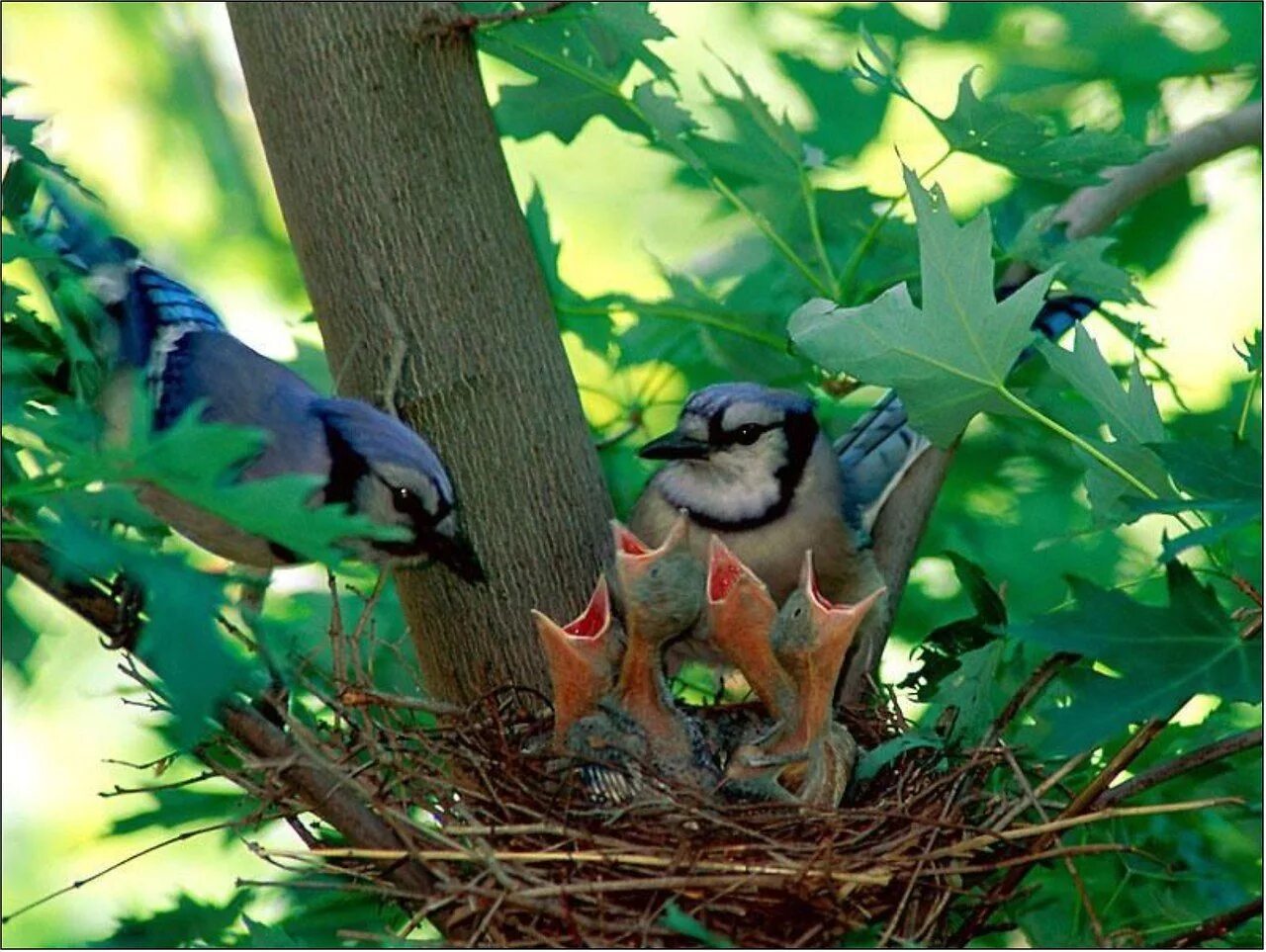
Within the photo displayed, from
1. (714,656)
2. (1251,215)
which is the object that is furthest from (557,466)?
(1251,215)

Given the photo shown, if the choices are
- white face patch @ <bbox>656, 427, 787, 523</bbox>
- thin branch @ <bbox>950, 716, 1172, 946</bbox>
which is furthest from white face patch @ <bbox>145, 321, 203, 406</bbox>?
thin branch @ <bbox>950, 716, 1172, 946</bbox>

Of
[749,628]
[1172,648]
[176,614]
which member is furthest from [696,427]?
[176,614]

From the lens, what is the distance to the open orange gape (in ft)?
7.86

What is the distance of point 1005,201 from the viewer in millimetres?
3088

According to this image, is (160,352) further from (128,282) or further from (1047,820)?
(1047,820)

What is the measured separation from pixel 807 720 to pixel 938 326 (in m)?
0.61

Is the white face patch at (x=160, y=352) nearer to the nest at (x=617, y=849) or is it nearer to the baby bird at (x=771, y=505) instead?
the nest at (x=617, y=849)

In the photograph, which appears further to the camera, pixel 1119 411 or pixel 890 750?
pixel 890 750

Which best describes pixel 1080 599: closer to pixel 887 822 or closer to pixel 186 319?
pixel 887 822

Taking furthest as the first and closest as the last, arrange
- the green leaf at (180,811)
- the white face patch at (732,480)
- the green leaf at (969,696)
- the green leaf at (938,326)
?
1. the white face patch at (732,480)
2. the green leaf at (180,811)
3. the green leaf at (969,696)
4. the green leaf at (938,326)

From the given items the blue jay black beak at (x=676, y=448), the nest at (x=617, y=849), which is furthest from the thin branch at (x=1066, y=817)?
the blue jay black beak at (x=676, y=448)

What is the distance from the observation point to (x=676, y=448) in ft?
9.39

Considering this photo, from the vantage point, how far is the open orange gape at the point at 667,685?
2.39m

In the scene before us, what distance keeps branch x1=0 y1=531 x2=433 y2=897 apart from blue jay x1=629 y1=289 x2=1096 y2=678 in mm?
935
